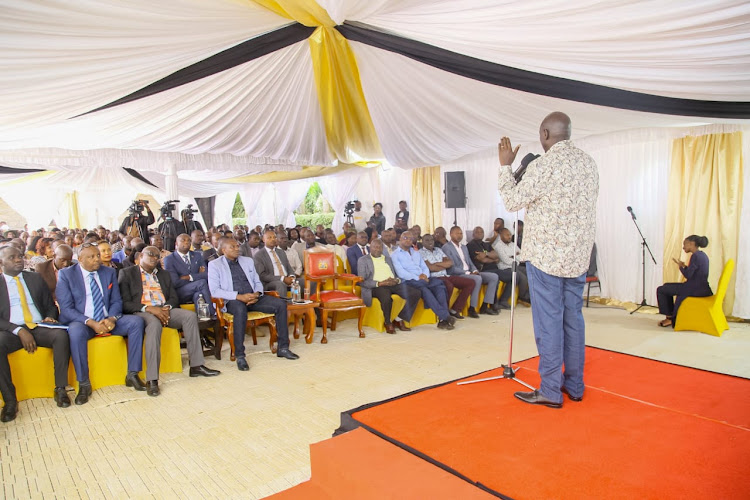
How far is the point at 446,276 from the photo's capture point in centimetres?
670

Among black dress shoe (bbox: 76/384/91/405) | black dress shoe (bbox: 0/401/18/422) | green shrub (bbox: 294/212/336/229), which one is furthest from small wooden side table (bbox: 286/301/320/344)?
green shrub (bbox: 294/212/336/229)

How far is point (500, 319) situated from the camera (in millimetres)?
6500

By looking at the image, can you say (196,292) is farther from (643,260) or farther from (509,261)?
(643,260)

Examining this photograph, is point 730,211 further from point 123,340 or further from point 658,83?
point 123,340

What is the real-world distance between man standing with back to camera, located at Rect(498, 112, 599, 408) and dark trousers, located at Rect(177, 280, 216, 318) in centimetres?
354

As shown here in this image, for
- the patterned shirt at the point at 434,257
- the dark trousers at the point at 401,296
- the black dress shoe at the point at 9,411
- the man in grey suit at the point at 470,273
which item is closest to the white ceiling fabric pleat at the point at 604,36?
the dark trousers at the point at 401,296

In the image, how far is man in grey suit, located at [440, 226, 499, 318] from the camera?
6.77 meters

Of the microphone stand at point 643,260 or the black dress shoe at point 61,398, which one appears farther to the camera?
the microphone stand at point 643,260

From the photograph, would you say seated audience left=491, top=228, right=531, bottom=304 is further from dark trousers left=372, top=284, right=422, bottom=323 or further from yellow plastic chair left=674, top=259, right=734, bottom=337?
yellow plastic chair left=674, top=259, right=734, bottom=337

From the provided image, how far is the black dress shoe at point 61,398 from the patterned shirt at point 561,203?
3.68 metres

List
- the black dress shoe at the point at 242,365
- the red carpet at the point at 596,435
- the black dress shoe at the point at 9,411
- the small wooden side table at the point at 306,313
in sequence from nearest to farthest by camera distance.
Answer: the red carpet at the point at 596,435 < the black dress shoe at the point at 9,411 < the black dress shoe at the point at 242,365 < the small wooden side table at the point at 306,313

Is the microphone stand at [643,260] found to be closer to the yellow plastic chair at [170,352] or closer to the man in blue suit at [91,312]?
the yellow plastic chair at [170,352]

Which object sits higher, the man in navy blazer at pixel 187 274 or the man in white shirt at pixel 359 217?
the man in white shirt at pixel 359 217

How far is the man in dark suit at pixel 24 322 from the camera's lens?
3.58 metres
